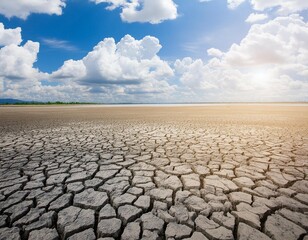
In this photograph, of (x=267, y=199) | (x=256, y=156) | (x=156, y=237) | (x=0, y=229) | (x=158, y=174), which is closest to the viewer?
(x=156, y=237)

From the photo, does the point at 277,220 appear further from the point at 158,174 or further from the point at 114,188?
the point at 114,188

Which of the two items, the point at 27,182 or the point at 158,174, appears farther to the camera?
the point at 158,174

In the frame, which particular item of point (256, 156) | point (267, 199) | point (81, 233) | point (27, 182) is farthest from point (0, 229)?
point (256, 156)

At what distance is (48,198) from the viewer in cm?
220

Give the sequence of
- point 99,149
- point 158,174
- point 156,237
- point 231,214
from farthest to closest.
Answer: point 99,149 → point 158,174 → point 231,214 → point 156,237

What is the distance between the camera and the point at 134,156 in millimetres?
3803

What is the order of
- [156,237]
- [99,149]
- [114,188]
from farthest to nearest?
[99,149], [114,188], [156,237]

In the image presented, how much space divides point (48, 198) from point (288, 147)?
15.5 ft

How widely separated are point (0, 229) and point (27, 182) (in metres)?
1.00

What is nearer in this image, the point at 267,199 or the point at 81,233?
the point at 81,233

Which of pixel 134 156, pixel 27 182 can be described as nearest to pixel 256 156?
pixel 134 156

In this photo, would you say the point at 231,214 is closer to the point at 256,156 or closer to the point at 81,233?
the point at 81,233

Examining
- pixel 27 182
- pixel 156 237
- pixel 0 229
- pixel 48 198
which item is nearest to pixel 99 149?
pixel 27 182

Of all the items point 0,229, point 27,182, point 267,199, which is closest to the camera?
point 0,229
